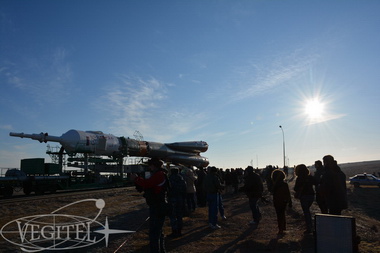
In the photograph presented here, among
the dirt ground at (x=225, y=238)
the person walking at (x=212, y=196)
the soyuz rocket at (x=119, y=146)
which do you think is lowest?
the dirt ground at (x=225, y=238)

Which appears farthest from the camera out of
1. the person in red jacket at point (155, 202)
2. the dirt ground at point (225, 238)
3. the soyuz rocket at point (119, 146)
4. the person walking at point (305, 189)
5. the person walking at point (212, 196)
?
the soyuz rocket at point (119, 146)

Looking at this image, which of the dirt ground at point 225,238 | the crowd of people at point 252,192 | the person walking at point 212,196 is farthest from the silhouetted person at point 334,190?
the person walking at point 212,196

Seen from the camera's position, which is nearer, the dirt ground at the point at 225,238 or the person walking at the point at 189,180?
the dirt ground at the point at 225,238

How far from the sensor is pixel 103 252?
6.75 metres

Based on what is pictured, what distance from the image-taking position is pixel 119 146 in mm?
34062

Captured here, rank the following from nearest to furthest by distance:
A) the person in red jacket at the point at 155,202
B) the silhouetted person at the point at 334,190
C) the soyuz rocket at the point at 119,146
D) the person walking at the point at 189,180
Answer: the person in red jacket at the point at 155,202
the silhouetted person at the point at 334,190
the person walking at the point at 189,180
the soyuz rocket at the point at 119,146

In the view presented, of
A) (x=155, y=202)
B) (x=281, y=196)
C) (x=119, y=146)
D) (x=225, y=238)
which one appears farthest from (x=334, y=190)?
(x=119, y=146)

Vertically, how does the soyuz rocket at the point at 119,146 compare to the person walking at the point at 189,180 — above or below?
above

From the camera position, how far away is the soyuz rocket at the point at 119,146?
2875cm

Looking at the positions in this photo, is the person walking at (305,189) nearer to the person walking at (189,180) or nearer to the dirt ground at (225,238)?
the dirt ground at (225,238)

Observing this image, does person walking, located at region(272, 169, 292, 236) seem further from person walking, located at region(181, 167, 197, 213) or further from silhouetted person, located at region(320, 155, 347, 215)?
person walking, located at region(181, 167, 197, 213)

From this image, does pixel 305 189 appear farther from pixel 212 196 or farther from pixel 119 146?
pixel 119 146

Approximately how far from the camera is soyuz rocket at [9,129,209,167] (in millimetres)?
28750

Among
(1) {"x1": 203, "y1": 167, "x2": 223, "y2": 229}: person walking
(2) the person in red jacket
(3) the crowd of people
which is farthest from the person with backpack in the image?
(2) the person in red jacket
